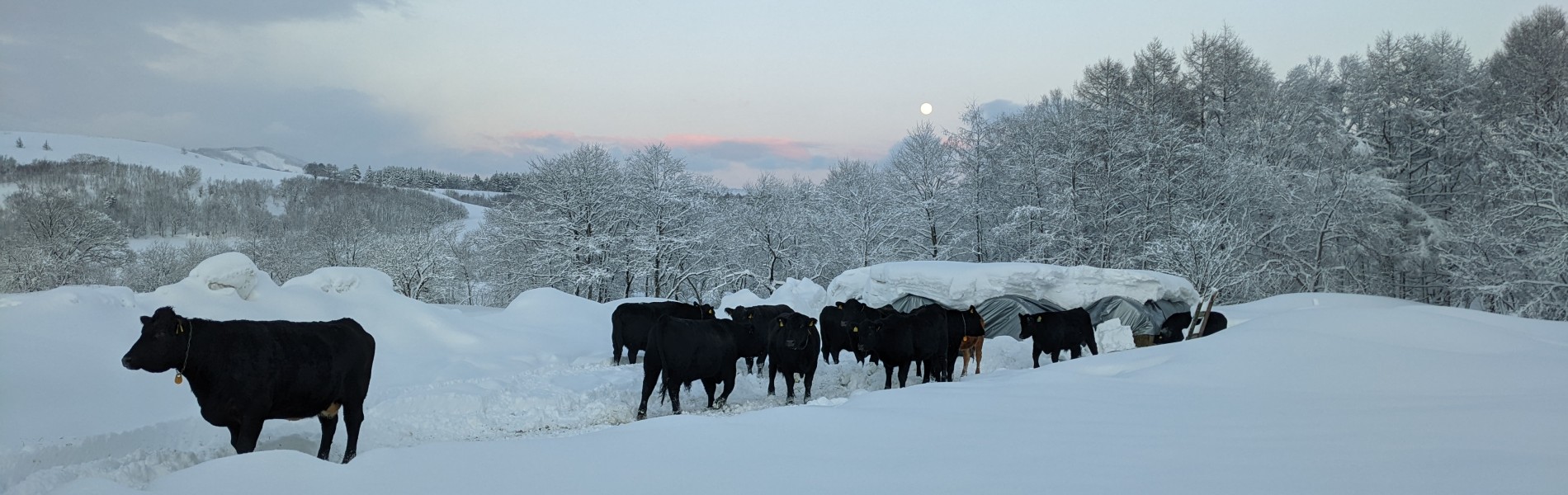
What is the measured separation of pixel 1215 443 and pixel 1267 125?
114ft

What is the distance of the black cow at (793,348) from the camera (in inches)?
493

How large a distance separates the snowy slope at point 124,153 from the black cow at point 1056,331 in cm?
15561

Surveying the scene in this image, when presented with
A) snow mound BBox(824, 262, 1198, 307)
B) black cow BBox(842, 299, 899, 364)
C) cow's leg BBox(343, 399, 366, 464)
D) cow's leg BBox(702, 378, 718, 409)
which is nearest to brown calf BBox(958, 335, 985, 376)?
black cow BBox(842, 299, 899, 364)

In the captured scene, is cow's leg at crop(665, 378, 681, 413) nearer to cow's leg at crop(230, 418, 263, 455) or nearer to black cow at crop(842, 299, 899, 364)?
black cow at crop(842, 299, 899, 364)

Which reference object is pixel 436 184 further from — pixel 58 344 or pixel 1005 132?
pixel 58 344

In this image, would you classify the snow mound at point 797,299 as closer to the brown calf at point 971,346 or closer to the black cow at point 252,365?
the brown calf at point 971,346

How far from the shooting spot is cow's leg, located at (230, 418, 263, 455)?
22.8ft

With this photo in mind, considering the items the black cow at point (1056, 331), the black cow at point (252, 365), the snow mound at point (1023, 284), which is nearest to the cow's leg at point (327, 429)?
the black cow at point (252, 365)

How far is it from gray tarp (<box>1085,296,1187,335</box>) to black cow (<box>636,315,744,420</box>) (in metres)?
14.4

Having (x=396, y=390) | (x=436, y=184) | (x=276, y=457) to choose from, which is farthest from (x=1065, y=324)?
(x=436, y=184)

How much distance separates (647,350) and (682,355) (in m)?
0.59

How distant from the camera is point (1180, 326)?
1936cm

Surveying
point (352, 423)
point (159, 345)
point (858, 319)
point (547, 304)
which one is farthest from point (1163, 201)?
point (159, 345)

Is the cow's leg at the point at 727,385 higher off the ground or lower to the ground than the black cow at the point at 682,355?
lower
